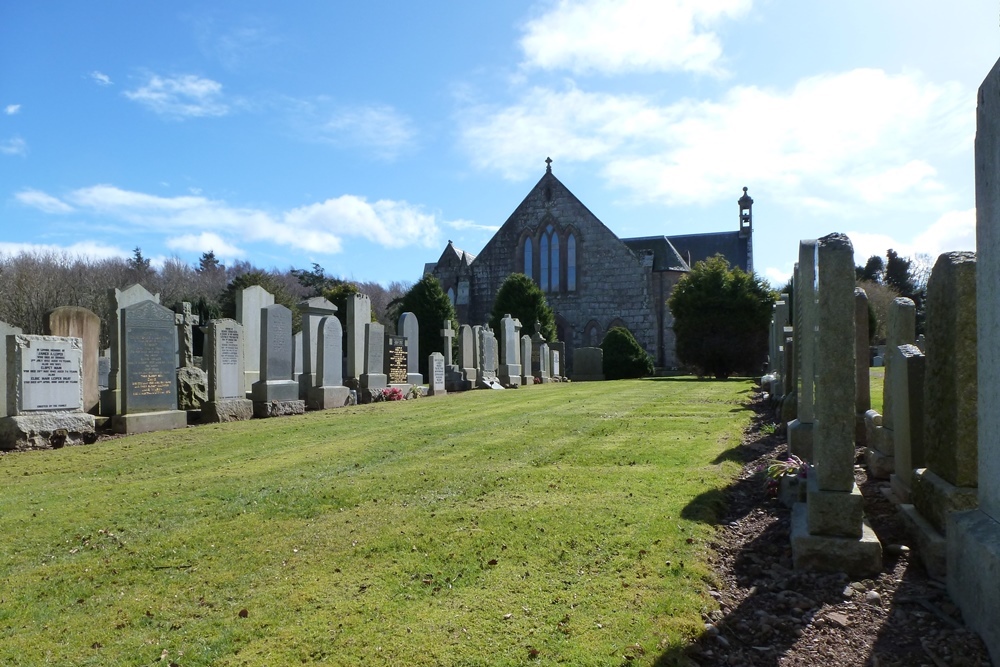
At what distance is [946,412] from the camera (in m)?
4.16

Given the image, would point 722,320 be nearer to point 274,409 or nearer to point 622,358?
point 622,358

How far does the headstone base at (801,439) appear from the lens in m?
6.16

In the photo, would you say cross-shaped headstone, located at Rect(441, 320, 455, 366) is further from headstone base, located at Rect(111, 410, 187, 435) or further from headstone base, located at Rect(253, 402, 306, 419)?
headstone base, located at Rect(111, 410, 187, 435)

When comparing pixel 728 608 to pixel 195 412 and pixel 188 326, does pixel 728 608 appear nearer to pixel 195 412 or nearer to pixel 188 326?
pixel 195 412

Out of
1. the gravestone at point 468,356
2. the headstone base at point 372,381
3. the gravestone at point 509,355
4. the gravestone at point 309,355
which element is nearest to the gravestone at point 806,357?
the gravestone at point 309,355

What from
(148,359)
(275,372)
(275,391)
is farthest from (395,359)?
(148,359)

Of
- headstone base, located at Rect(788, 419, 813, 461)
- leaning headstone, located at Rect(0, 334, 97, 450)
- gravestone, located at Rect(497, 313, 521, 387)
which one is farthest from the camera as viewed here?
gravestone, located at Rect(497, 313, 521, 387)

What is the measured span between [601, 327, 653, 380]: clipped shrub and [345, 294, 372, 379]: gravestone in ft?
54.7

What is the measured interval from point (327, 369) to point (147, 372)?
14.6ft

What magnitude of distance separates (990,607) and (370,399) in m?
15.4

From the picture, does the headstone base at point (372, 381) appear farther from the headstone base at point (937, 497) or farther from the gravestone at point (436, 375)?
the headstone base at point (937, 497)

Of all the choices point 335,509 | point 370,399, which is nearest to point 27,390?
point 335,509

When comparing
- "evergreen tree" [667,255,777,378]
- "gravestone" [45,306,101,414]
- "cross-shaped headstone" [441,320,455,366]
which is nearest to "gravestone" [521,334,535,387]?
"cross-shaped headstone" [441,320,455,366]

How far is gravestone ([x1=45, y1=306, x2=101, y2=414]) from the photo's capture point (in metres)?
12.4
